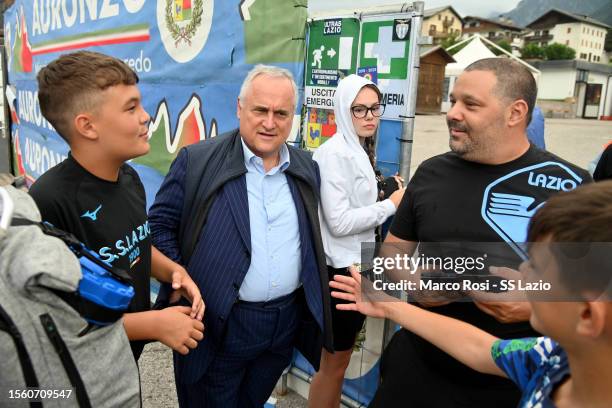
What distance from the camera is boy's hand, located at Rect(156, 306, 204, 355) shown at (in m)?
1.42

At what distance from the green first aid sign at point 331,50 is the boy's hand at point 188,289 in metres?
1.31

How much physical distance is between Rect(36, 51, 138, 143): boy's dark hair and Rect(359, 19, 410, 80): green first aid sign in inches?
51.1

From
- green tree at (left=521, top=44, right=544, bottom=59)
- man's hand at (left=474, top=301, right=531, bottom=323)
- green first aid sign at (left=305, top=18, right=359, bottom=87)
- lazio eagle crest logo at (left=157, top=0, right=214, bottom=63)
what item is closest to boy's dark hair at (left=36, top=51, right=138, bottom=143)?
green first aid sign at (left=305, top=18, right=359, bottom=87)

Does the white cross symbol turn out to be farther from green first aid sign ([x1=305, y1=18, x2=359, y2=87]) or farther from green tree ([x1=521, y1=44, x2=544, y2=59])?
green tree ([x1=521, y1=44, x2=544, y2=59])

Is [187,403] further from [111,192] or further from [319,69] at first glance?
[319,69]

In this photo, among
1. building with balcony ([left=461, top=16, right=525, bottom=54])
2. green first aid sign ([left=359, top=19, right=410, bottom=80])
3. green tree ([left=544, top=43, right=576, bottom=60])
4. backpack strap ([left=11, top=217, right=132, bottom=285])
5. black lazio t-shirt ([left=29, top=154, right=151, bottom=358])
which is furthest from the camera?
building with balcony ([left=461, top=16, right=525, bottom=54])

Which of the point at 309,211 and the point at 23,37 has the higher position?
the point at 23,37

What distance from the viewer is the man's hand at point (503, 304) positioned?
1.39 meters

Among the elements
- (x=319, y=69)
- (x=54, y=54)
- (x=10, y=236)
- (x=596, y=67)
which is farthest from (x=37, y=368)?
(x=596, y=67)

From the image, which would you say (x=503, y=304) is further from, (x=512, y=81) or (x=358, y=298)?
(x=512, y=81)

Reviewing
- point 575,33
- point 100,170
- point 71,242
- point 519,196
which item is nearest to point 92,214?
Result: point 100,170

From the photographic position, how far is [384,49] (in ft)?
7.27

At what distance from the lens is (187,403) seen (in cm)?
201

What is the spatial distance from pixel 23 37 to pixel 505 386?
7275mm
